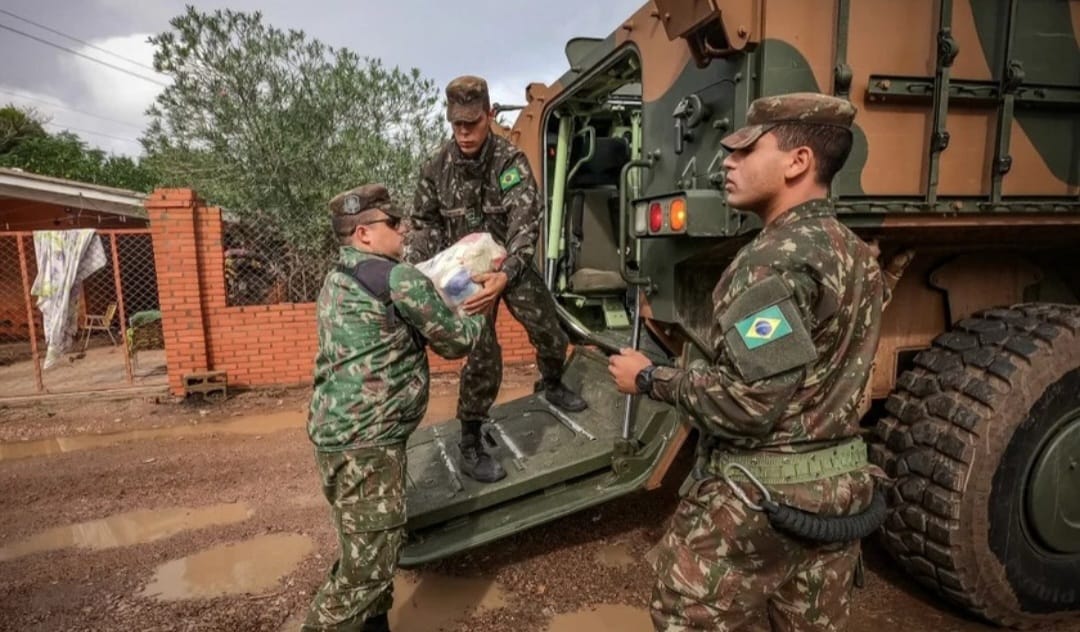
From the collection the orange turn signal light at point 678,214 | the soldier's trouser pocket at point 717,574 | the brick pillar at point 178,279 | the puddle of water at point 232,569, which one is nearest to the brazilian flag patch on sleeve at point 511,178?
the orange turn signal light at point 678,214

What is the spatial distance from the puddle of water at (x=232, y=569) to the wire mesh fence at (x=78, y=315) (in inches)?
154

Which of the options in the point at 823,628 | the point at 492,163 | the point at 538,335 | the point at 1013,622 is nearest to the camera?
the point at 823,628

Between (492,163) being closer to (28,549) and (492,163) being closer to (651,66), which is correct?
(651,66)

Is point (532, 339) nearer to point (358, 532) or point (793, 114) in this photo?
point (358, 532)

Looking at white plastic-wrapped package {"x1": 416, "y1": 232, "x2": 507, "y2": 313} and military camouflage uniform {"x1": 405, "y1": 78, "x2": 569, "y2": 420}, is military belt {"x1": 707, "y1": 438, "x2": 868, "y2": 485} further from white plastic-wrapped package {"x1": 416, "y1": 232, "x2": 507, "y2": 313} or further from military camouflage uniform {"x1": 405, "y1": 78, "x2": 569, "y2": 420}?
military camouflage uniform {"x1": 405, "y1": 78, "x2": 569, "y2": 420}

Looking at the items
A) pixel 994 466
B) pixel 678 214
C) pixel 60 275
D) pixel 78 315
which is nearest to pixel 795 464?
pixel 678 214

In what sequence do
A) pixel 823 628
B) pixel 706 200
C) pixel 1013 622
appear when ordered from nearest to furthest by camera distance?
pixel 823 628
pixel 706 200
pixel 1013 622

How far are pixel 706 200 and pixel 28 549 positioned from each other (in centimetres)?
→ 381

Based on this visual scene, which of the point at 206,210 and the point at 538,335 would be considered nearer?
the point at 538,335

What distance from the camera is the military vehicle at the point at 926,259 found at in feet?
6.97

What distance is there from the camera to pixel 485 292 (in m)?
2.38

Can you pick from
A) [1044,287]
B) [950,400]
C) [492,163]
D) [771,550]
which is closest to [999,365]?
[950,400]

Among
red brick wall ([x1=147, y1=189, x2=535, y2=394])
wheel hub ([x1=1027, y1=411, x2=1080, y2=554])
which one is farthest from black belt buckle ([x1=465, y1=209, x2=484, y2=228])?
red brick wall ([x1=147, y1=189, x2=535, y2=394])

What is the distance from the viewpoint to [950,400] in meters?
2.28
